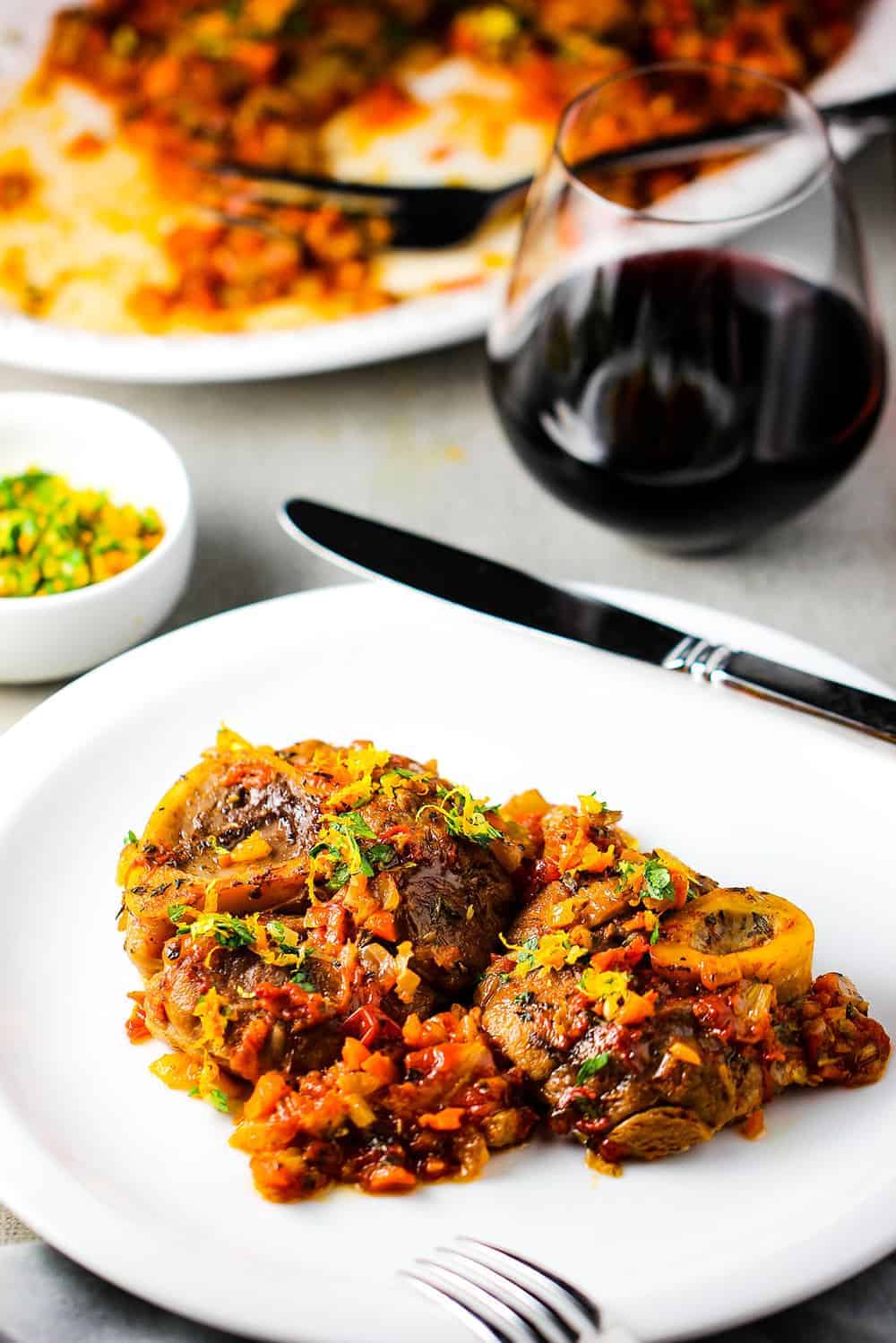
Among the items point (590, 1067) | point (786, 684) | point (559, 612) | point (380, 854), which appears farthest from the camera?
point (559, 612)

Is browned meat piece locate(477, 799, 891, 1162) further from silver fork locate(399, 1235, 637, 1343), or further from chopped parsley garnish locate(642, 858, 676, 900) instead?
silver fork locate(399, 1235, 637, 1343)

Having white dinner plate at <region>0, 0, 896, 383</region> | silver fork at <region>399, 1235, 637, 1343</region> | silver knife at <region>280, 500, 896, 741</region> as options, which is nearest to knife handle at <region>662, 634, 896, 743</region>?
silver knife at <region>280, 500, 896, 741</region>

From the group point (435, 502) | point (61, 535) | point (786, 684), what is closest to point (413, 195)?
point (435, 502)

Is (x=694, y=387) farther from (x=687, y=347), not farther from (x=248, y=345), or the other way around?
(x=248, y=345)

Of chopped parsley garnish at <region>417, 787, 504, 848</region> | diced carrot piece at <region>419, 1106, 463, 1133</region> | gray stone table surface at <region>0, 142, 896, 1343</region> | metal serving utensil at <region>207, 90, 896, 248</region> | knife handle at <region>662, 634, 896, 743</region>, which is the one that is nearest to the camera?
diced carrot piece at <region>419, 1106, 463, 1133</region>

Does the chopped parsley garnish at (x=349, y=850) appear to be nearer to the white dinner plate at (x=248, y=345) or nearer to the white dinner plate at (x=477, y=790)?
the white dinner plate at (x=477, y=790)

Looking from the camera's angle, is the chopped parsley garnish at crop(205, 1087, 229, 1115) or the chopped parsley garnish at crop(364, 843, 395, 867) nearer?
the chopped parsley garnish at crop(205, 1087, 229, 1115)
